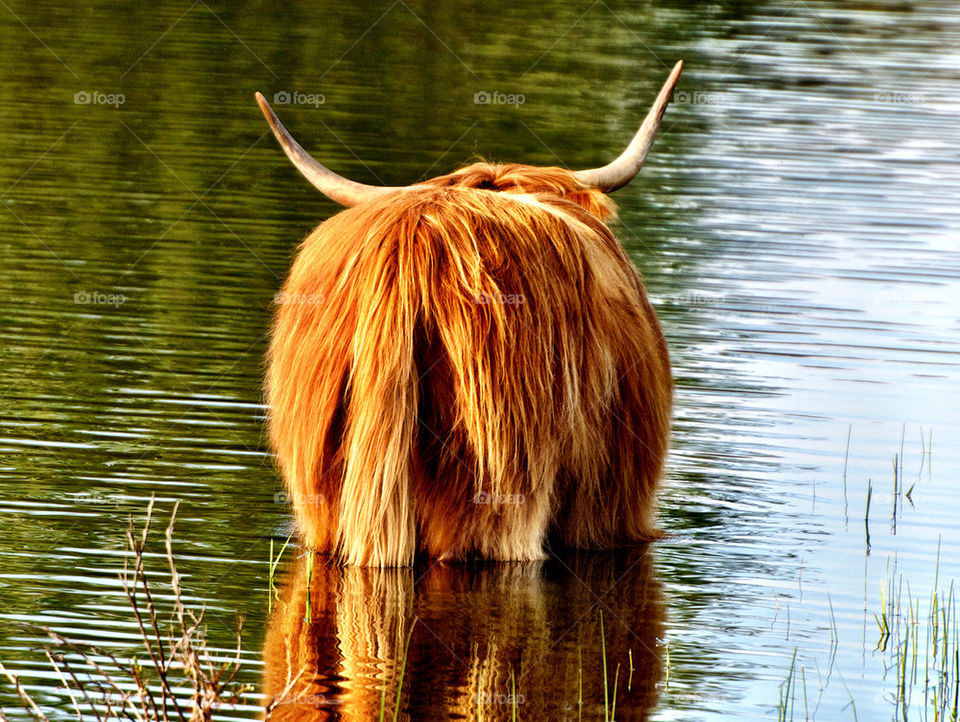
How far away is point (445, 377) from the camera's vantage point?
17.2 feet

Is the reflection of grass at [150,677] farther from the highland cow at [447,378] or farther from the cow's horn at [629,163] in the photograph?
the cow's horn at [629,163]

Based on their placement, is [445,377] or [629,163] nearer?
[445,377]

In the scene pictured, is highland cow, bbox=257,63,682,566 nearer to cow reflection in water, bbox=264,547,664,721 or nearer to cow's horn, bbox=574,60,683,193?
cow reflection in water, bbox=264,547,664,721

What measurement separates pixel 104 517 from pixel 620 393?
1818 mm

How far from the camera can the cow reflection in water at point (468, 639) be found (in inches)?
169

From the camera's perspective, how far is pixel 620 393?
5.74 m

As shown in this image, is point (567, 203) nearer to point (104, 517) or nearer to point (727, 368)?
point (104, 517)

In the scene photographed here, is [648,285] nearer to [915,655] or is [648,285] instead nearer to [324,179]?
[324,179]

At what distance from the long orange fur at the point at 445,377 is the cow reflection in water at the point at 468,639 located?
17 cm

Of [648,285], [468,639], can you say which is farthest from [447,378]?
[648,285]

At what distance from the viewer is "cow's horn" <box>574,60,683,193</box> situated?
657cm

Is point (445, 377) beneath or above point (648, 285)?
beneath

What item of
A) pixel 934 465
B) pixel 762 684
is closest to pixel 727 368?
pixel 934 465

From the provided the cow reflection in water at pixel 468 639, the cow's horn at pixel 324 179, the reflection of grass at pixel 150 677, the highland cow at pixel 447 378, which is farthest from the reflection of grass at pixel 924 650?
the cow's horn at pixel 324 179
